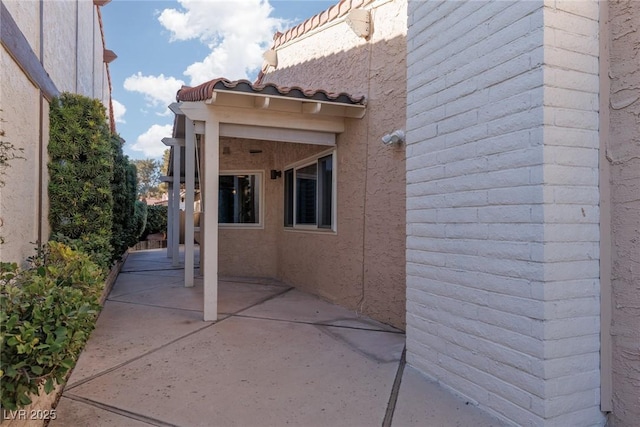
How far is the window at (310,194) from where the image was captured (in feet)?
22.5

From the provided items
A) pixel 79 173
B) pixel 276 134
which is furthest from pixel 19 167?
pixel 276 134

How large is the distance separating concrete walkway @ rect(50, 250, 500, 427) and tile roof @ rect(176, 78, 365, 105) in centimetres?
291

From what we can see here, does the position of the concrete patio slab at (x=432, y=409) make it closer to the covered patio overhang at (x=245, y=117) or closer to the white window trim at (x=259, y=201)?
the covered patio overhang at (x=245, y=117)

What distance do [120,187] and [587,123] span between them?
7934 millimetres

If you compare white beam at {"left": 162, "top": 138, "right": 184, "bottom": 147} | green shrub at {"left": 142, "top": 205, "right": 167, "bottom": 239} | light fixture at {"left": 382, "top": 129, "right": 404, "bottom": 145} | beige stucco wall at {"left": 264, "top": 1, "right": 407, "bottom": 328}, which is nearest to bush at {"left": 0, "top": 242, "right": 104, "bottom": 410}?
beige stucco wall at {"left": 264, "top": 1, "right": 407, "bottom": 328}

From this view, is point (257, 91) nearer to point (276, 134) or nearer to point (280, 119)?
point (280, 119)

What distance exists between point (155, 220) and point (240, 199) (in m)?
12.3

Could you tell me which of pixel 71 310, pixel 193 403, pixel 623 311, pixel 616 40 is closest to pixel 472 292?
pixel 623 311

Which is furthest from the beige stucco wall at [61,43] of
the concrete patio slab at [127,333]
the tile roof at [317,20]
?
the tile roof at [317,20]

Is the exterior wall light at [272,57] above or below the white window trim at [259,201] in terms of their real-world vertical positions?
above

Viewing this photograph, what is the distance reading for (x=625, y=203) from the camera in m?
2.56

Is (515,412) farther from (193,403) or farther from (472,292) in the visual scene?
(193,403)

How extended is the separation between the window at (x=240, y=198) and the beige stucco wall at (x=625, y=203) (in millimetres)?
7267

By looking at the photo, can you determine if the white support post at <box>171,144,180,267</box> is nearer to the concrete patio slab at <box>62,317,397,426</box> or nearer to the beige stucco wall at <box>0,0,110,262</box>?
the beige stucco wall at <box>0,0,110,262</box>
